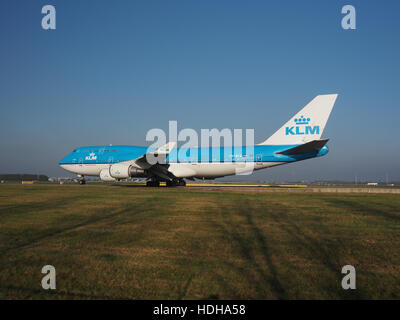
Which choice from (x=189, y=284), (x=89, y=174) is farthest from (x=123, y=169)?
(x=189, y=284)

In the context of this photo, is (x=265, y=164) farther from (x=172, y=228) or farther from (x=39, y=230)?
(x=39, y=230)

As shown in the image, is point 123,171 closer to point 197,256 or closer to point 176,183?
point 176,183

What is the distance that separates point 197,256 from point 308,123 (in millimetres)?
25850

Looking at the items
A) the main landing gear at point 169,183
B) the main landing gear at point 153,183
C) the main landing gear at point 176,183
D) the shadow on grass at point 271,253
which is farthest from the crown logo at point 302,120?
the shadow on grass at point 271,253

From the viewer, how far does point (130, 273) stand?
191 inches

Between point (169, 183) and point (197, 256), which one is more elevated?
point (197, 256)

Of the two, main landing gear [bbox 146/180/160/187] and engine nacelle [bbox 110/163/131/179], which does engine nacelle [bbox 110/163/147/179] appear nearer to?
engine nacelle [bbox 110/163/131/179]

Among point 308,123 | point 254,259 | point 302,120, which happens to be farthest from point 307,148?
point 254,259

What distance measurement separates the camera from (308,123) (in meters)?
28.9

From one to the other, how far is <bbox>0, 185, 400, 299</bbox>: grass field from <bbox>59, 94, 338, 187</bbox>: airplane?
59.7ft

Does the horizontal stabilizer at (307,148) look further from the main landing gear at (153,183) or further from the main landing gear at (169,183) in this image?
the main landing gear at (153,183)

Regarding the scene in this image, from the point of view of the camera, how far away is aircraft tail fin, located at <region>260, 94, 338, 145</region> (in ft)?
92.9

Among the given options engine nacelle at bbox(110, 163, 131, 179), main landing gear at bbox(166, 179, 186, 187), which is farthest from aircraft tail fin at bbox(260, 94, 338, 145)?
engine nacelle at bbox(110, 163, 131, 179)
